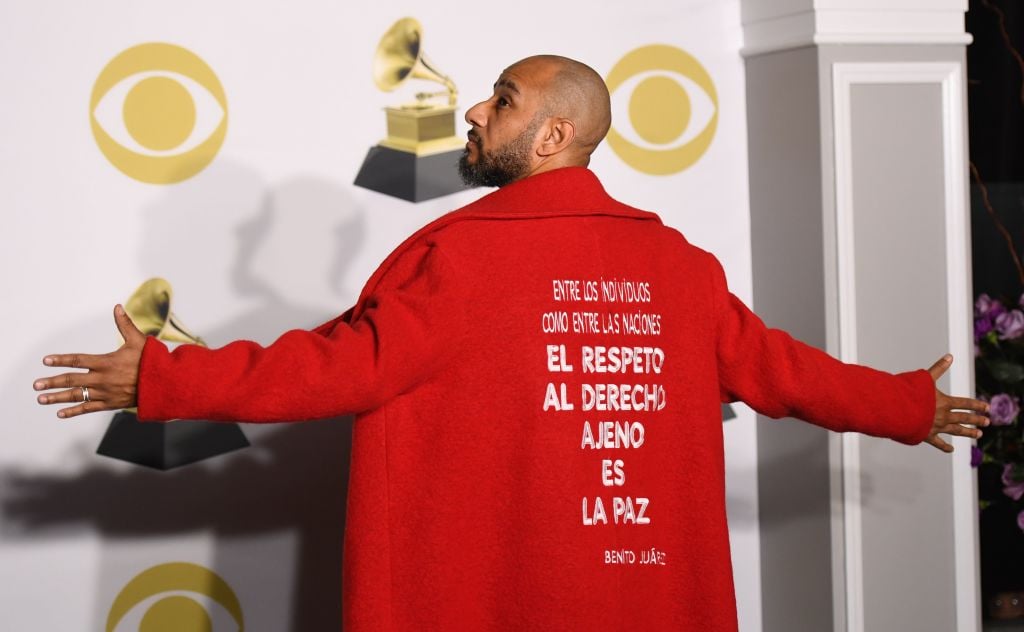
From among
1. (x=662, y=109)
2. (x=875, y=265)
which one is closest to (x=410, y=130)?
(x=662, y=109)

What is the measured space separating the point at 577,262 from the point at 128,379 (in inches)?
22.4

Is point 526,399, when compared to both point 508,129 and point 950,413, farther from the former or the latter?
point 950,413

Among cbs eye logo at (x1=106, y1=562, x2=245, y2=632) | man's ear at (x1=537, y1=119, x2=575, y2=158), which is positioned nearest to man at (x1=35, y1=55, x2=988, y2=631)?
man's ear at (x1=537, y1=119, x2=575, y2=158)

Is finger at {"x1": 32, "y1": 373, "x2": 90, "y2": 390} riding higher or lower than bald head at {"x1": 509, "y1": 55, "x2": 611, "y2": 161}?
lower

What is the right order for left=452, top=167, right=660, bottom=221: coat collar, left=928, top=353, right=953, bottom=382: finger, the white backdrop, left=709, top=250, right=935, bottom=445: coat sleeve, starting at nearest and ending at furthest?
left=452, top=167, right=660, bottom=221: coat collar
left=709, top=250, right=935, bottom=445: coat sleeve
left=928, top=353, right=953, bottom=382: finger
the white backdrop

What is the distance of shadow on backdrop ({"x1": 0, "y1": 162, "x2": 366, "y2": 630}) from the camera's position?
221cm

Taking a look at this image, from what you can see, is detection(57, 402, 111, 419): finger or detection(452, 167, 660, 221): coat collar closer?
detection(57, 402, 111, 419): finger

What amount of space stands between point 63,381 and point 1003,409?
6.16 ft

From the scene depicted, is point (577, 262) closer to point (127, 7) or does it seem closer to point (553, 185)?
point (553, 185)

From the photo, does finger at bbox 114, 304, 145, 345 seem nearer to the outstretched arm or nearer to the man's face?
the man's face

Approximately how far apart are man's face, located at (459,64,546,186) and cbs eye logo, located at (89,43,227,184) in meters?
0.71

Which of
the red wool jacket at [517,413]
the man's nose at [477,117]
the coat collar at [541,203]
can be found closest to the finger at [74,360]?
the red wool jacket at [517,413]

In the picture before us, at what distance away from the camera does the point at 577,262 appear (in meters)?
1.62

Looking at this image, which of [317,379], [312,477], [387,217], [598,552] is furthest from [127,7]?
[598,552]
